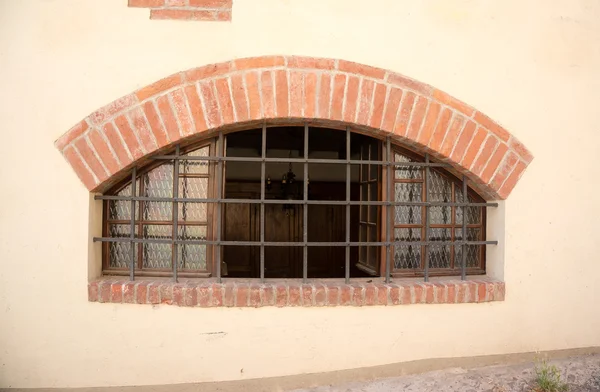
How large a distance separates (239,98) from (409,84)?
1051 millimetres

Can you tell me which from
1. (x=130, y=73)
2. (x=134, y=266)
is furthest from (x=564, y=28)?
(x=134, y=266)

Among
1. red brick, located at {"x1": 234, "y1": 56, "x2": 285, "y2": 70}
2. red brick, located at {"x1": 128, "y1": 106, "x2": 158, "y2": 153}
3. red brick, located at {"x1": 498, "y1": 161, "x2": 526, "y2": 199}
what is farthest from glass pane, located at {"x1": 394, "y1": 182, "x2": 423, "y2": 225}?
red brick, located at {"x1": 128, "y1": 106, "x2": 158, "y2": 153}

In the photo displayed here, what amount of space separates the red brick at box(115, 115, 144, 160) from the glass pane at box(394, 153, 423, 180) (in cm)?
165

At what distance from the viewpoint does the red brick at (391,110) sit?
278cm

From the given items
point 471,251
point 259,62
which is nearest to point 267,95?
point 259,62

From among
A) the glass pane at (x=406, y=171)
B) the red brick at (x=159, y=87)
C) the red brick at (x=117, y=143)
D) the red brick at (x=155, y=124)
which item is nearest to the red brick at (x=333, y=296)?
the glass pane at (x=406, y=171)

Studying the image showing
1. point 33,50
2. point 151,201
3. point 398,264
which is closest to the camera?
point 33,50

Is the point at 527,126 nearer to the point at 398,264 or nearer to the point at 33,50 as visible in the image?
the point at 398,264

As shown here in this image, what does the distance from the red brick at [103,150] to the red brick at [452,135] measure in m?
1.98

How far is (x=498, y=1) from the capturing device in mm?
2939

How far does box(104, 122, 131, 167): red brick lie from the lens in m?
2.66

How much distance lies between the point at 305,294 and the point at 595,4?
8.93 feet

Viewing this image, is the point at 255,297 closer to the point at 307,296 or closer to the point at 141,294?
the point at 307,296

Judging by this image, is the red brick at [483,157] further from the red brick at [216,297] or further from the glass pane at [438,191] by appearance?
the red brick at [216,297]
